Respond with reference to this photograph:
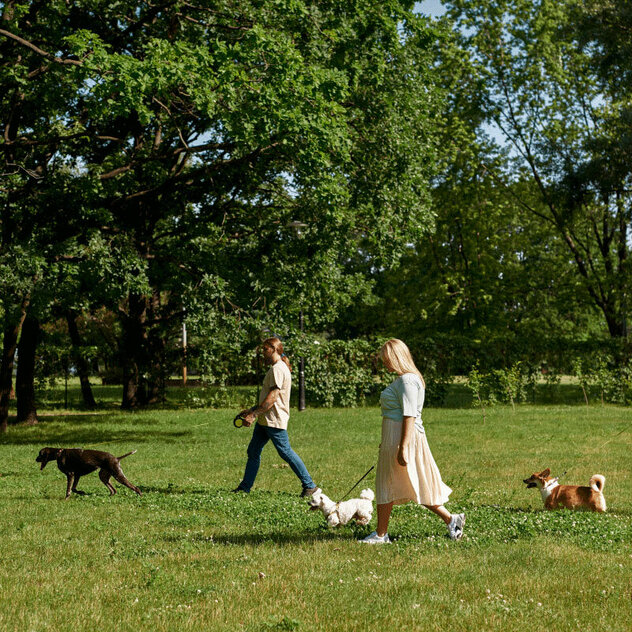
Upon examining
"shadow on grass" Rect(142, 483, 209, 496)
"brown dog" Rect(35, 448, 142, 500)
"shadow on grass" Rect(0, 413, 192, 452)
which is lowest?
"shadow on grass" Rect(0, 413, 192, 452)

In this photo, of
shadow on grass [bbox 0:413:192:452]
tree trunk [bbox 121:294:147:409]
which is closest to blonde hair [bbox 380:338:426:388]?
shadow on grass [bbox 0:413:192:452]

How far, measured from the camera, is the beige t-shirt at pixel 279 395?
32.4 ft

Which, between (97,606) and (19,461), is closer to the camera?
(97,606)

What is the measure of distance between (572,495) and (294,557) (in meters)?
4.08

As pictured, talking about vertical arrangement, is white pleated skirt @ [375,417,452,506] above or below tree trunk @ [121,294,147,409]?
below

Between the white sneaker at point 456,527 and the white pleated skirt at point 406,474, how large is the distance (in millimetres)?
287

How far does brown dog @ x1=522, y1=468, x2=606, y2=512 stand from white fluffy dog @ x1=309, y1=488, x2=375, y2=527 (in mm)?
2441

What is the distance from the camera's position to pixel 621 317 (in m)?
31.4

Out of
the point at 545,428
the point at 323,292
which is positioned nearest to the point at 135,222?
the point at 323,292

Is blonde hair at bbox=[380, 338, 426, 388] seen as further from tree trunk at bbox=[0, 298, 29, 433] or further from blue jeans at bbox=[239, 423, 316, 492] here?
tree trunk at bbox=[0, 298, 29, 433]

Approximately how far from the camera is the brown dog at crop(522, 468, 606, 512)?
8.77m

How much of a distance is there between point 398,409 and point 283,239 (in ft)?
45.5

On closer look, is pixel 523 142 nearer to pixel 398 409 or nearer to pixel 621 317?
pixel 621 317

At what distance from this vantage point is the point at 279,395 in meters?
9.95
